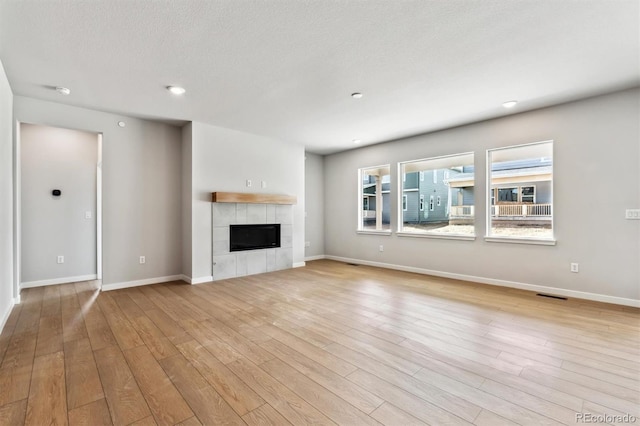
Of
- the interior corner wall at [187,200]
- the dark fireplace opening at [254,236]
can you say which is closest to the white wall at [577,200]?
the dark fireplace opening at [254,236]

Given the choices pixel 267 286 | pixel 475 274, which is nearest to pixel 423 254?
pixel 475 274

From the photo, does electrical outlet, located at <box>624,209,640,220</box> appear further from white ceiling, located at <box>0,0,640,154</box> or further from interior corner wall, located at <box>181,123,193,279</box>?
interior corner wall, located at <box>181,123,193,279</box>

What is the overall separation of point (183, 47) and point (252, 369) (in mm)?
2803

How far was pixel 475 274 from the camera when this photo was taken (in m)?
4.78

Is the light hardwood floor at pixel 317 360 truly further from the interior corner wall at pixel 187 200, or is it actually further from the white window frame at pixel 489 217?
the interior corner wall at pixel 187 200

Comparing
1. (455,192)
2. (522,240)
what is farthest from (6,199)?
(522,240)

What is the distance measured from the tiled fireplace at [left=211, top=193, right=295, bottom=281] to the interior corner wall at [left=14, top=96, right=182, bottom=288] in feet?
2.40

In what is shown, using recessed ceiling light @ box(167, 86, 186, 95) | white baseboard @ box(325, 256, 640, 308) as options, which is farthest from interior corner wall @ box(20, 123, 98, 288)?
white baseboard @ box(325, 256, 640, 308)

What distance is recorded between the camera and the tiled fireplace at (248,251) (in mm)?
4984

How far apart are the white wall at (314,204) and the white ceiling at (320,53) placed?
2937 millimetres

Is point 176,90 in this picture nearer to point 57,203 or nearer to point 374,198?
point 57,203

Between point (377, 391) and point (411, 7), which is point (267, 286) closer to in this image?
point (377, 391)

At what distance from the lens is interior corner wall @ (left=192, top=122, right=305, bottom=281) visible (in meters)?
4.81

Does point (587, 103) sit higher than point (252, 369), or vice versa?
point (587, 103)
